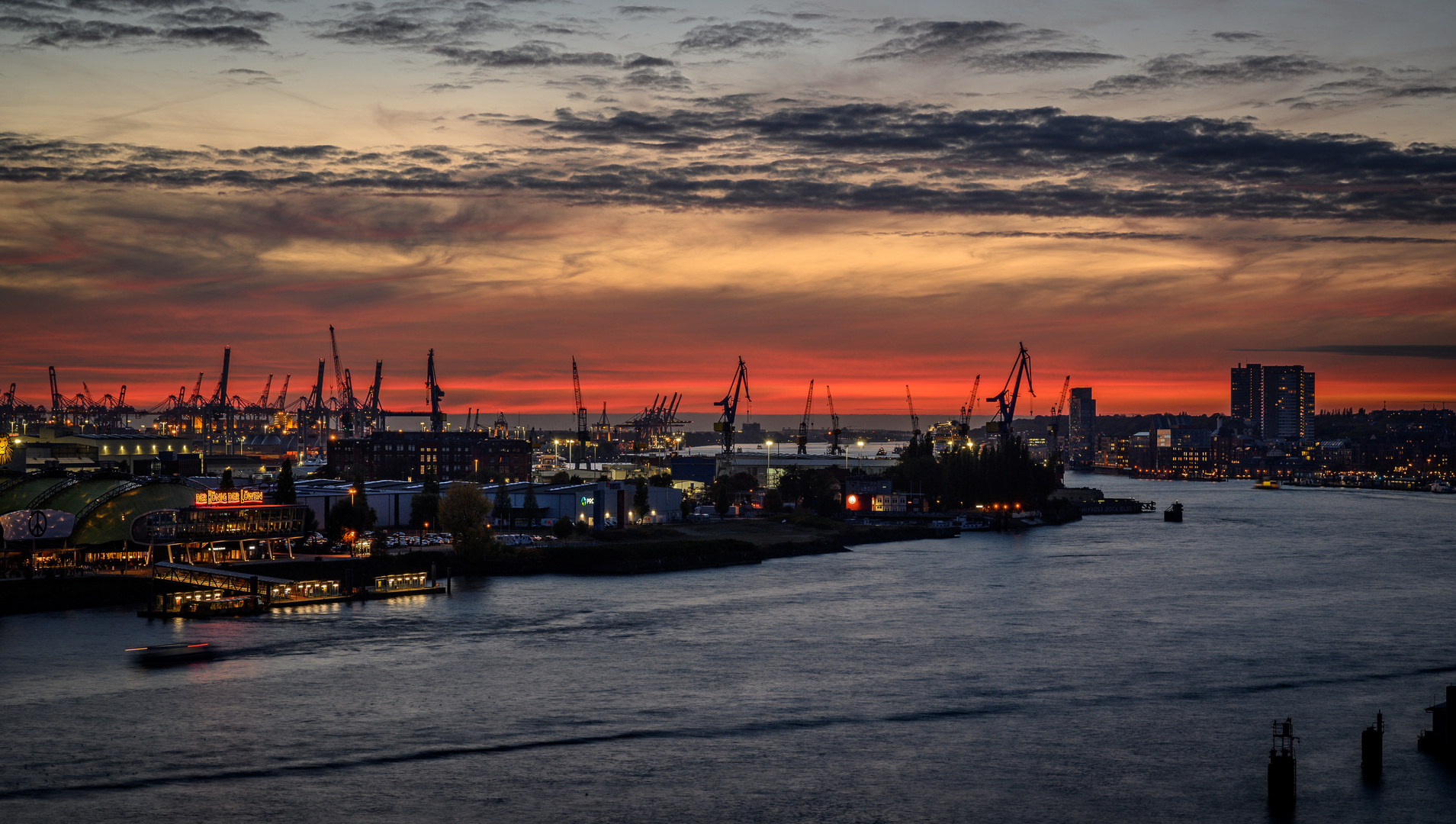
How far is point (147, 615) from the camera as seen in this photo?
26578 millimetres

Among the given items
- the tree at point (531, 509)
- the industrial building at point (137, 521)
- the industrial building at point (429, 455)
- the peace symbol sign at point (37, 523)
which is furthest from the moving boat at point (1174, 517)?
the peace symbol sign at point (37, 523)

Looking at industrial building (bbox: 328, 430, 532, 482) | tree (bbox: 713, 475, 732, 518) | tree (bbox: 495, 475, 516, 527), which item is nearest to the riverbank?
tree (bbox: 713, 475, 732, 518)

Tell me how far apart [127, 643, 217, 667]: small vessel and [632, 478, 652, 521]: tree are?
92.1ft

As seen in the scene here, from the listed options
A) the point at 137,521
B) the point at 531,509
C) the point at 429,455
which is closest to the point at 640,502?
the point at 531,509

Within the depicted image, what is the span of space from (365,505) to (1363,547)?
3650 centimetres

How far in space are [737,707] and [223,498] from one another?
880 inches

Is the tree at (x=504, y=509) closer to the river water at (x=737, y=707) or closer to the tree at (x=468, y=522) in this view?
the tree at (x=468, y=522)

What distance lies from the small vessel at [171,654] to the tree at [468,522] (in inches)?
542

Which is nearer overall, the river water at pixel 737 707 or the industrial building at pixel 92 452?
the river water at pixel 737 707

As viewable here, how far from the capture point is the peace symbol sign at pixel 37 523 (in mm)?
31312

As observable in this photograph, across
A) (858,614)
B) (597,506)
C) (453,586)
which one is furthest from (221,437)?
(858,614)

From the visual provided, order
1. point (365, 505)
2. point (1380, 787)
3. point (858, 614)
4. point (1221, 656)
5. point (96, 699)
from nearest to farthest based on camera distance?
point (1380, 787) → point (96, 699) → point (1221, 656) → point (858, 614) → point (365, 505)

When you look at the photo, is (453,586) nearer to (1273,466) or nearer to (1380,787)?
(1380,787)

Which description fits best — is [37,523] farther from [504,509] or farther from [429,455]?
[429,455]
